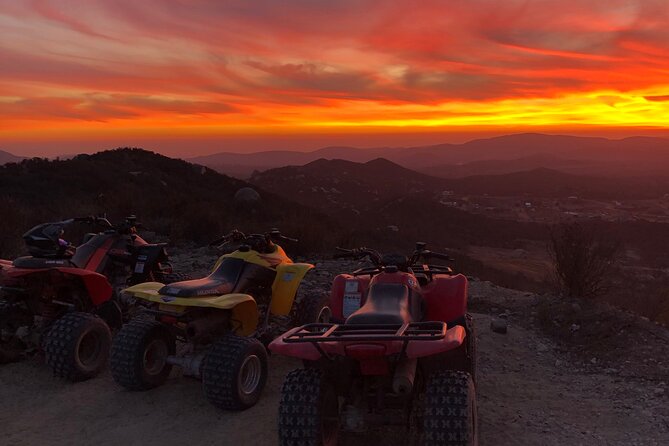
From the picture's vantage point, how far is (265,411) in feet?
15.9

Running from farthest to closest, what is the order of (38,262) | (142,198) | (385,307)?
1. (142,198)
2. (38,262)
3. (385,307)

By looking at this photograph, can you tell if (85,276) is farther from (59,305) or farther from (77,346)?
(77,346)

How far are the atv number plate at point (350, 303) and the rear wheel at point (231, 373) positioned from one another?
1034 mm

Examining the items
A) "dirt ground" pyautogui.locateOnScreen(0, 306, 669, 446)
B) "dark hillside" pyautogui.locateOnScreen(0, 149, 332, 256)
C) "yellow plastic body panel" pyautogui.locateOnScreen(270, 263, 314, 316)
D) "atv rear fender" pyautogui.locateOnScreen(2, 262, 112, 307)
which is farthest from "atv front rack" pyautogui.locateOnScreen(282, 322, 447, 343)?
"dark hillside" pyautogui.locateOnScreen(0, 149, 332, 256)

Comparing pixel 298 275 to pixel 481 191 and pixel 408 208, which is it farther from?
pixel 481 191

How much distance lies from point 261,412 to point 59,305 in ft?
9.66

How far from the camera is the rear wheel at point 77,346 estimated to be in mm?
5480

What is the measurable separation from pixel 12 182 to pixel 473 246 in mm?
32869

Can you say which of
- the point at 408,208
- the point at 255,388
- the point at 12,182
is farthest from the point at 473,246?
the point at 255,388

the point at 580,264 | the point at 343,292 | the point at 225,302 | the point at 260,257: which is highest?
the point at 260,257

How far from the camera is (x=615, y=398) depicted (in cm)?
537

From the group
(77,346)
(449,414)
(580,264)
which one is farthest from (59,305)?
(580,264)

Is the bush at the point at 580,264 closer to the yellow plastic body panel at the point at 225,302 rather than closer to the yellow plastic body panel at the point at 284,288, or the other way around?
the yellow plastic body panel at the point at 284,288

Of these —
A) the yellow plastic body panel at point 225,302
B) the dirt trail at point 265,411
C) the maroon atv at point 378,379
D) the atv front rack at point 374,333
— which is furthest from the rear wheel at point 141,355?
the atv front rack at point 374,333
